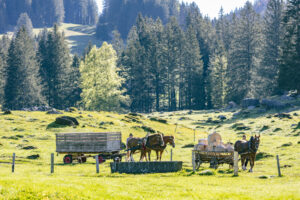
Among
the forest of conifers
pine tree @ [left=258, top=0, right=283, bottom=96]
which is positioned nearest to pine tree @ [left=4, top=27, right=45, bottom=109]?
the forest of conifers

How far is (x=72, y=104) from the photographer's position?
114m

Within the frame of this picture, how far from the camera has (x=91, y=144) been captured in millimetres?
33906

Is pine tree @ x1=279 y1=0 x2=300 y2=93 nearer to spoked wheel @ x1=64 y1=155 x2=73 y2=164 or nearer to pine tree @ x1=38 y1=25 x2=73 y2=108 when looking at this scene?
pine tree @ x1=38 y1=25 x2=73 y2=108

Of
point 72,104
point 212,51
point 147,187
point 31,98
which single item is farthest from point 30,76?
point 147,187

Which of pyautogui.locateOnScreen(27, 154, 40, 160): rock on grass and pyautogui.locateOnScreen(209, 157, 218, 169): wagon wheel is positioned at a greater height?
pyautogui.locateOnScreen(209, 157, 218, 169): wagon wheel

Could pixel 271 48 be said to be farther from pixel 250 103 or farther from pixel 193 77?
pixel 193 77

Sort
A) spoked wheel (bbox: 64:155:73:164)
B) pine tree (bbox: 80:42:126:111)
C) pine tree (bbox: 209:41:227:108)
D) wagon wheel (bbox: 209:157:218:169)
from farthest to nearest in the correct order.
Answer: pine tree (bbox: 209:41:227:108) < pine tree (bbox: 80:42:126:111) < spoked wheel (bbox: 64:155:73:164) < wagon wheel (bbox: 209:157:218:169)

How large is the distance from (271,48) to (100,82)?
46.9 m

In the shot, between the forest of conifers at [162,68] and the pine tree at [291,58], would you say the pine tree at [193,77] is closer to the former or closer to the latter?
the forest of conifers at [162,68]

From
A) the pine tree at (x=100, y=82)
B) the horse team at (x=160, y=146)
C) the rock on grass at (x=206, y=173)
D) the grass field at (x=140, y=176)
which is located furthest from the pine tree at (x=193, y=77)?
the rock on grass at (x=206, y=173)

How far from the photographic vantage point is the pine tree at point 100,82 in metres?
86.8

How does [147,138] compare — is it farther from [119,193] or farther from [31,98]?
[31,98]

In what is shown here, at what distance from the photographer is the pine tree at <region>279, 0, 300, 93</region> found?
8075 centimetres

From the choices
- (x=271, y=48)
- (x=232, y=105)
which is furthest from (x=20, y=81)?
(x=271, y=48)
